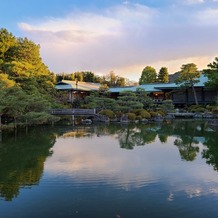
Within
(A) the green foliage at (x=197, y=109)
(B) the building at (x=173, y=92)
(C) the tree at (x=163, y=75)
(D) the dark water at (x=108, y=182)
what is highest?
(C) the tree at (x=163, y=75)

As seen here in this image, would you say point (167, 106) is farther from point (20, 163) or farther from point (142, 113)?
point (20, 163)

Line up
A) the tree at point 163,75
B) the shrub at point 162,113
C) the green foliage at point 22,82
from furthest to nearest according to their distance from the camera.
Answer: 1. the tree at point 163,75
2. the shrub at point 162,113
3. the green foliage at point 22,82

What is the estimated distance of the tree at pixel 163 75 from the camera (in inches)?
2036

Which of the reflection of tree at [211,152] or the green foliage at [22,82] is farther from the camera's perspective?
the green foliage at [22,82]

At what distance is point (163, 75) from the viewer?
51.9 metres

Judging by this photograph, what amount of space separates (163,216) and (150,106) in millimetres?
28251

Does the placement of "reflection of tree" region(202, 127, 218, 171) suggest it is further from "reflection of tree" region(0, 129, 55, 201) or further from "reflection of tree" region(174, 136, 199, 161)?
"reflection of tree" region(0, 129, 55, 201)

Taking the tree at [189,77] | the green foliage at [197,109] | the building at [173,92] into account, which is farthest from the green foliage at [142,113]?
the tree at [189,77]

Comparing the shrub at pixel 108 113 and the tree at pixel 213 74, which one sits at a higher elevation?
the tree at pixel 213 74

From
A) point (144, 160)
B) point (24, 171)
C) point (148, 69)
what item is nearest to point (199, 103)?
point (148, 69)

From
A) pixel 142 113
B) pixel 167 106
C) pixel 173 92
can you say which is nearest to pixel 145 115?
pixel 142 113

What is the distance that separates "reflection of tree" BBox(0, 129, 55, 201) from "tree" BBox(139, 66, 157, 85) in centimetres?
4108

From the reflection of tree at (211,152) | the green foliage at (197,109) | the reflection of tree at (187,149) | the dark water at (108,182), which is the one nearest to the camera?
the dark water at (108,182)

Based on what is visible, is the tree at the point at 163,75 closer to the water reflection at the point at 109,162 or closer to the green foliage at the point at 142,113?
the green foliage at the point at 142,113
